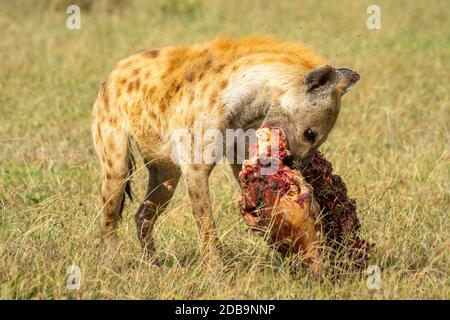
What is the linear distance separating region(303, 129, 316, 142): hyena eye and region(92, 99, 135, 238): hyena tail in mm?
1016

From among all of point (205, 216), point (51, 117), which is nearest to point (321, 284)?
point (205, 216)

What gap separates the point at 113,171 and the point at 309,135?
3.66ft

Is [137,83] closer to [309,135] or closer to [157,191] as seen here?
[157,191]

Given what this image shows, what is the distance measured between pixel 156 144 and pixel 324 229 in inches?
39.3

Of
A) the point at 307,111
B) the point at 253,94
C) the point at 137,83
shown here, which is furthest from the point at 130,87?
the point at 307,111

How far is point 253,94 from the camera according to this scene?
14.8 feet

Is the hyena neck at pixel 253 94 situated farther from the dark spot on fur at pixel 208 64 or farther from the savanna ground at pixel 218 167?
the savanna ground at pixel 218 167

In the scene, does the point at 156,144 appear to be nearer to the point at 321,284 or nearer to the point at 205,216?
the point at 205,216

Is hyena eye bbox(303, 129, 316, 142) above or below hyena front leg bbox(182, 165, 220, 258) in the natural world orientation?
above

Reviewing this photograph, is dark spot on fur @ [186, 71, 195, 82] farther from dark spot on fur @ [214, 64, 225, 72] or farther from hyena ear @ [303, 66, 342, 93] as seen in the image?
hyena ear @ [303, 66, 342, 93]

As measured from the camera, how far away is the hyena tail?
4.92m

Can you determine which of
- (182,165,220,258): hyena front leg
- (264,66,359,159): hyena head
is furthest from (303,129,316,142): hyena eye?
(182,165,220,258): hyena front leg

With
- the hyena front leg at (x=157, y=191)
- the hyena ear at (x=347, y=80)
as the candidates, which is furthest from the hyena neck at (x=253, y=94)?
the hyena front leg at (x=157, y=191)

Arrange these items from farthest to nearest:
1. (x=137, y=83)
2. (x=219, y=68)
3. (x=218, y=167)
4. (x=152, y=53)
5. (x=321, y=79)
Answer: (x=218, y=167) → (x=152, y=53) → (x=137, y=83) → (x=219, y=68) → (x=321, y=79)
